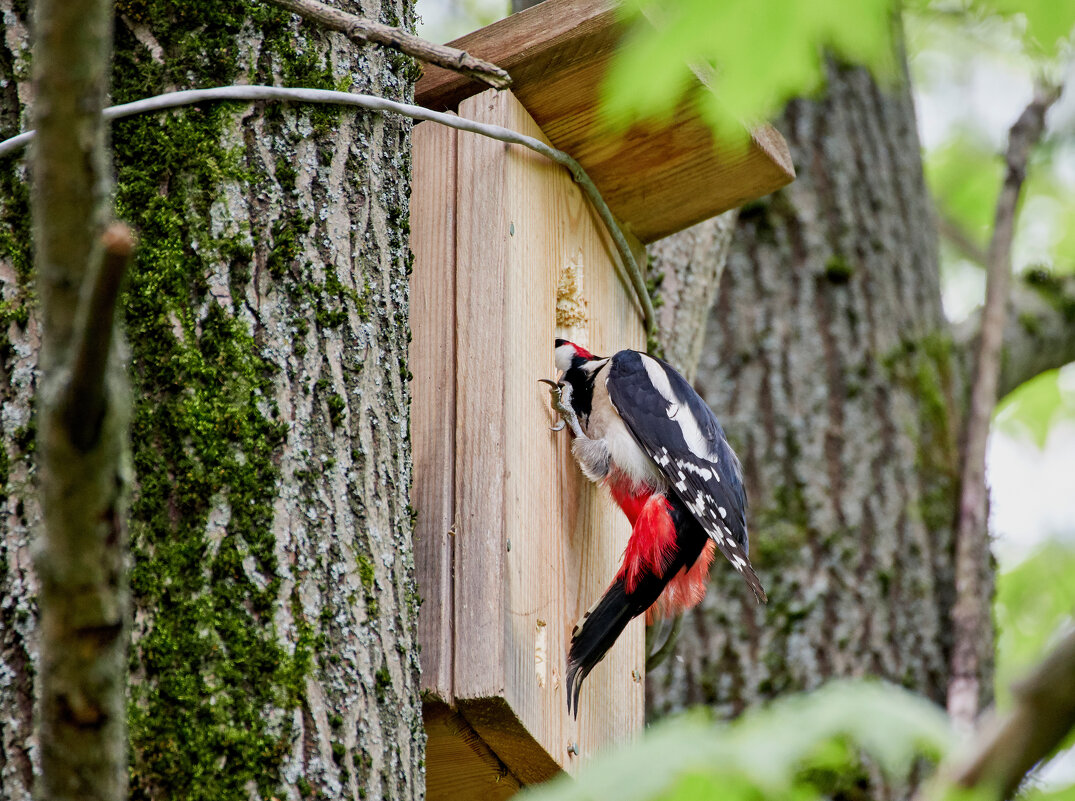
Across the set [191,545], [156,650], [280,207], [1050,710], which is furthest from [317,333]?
[1050,710]

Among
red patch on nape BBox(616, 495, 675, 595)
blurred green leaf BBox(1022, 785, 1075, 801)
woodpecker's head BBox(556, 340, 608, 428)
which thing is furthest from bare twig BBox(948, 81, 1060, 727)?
blurred green leaf BBox(1022, 785, 1075, 801)

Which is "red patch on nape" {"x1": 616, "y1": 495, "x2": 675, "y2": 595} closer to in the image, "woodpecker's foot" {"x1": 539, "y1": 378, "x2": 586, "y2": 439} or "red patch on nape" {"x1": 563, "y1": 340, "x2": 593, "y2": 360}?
"woodpecker's foot" {"x1": 539, "y1": 378, "x2": 586, "y2": 439}

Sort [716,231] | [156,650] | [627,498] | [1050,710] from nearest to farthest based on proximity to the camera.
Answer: [1050,710]
[156,650]
[627,498]
[716,231]

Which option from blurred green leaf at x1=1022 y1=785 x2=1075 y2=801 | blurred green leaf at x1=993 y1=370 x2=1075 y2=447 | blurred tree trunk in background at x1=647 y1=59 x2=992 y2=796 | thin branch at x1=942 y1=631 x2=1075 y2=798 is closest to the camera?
thin branch at x1=942 y1=631 x2=1075 y2=798

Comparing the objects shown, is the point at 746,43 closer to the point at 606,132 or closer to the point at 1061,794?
the point at 1061,794

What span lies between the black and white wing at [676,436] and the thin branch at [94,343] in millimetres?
1899

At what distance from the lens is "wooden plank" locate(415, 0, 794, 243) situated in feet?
7.96

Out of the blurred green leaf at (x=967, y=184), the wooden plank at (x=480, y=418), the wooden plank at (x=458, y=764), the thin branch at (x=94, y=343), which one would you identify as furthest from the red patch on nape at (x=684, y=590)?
the blurred green leaf at (x=967, y=184)

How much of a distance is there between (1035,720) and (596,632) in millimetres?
1607

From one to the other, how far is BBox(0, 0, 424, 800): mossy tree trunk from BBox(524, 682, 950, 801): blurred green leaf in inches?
24.8

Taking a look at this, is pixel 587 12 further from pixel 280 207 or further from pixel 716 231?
pixel 716 231

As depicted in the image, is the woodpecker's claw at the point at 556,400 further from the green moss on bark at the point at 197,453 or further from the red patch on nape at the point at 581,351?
the green moss on bark at the point at 197,453

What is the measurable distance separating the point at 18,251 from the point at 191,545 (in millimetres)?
511

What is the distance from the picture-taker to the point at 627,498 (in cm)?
273
